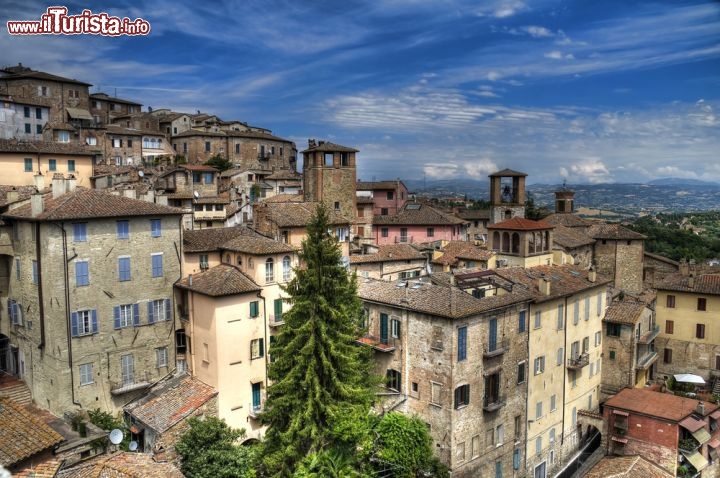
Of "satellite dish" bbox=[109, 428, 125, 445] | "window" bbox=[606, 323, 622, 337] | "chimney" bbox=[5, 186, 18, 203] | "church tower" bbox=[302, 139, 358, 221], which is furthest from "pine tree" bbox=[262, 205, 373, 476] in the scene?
"church tower" bbox=[302, 139, 358, 221]

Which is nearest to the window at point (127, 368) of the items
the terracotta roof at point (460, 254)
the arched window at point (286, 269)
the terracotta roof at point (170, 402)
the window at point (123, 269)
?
the terracotta roof at point (170, 402)

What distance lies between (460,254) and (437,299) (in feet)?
54.6

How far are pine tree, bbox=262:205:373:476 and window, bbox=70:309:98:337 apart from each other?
10.6 meters

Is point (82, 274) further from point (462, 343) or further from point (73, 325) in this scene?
point (462, 343)

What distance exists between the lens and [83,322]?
28719mm

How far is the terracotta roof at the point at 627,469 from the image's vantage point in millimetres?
31939

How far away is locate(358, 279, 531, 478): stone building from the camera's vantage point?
92.2ft

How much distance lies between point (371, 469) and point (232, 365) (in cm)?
919

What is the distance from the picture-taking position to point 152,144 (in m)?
76.6

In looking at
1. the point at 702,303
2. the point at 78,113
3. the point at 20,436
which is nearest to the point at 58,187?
the point at 20,436

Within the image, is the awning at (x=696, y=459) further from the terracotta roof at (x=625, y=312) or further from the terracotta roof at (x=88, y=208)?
the terracotta roof at (x=88, y=208)

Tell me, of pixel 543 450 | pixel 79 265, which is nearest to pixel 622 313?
pixel 543 450

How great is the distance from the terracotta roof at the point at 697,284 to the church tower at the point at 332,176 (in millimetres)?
28748

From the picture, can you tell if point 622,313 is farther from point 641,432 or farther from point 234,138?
point 234,138
